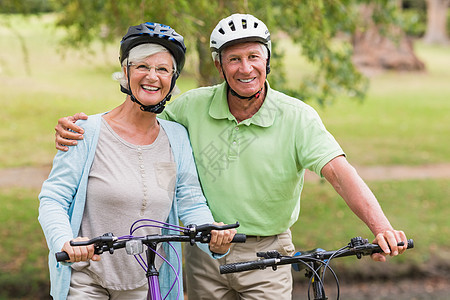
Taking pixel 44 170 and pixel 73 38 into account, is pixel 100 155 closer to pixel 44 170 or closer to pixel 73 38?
pixel 73 38

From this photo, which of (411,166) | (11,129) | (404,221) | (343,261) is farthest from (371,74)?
(343,261)

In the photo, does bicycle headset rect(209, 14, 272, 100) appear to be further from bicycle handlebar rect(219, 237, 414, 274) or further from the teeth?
bicycle handlebar rect(219, 237, 414, 274)

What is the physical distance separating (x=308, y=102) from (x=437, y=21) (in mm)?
29679

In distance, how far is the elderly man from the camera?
3525 millimetres

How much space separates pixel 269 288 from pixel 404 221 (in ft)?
22.4

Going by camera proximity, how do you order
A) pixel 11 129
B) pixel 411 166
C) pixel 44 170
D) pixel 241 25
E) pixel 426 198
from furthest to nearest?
1. pixel 11 129
2. pixel 411 166
3. pixel 44 170
4. pixel 426 198
5. pixel 241 25

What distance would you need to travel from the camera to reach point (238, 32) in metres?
3.53

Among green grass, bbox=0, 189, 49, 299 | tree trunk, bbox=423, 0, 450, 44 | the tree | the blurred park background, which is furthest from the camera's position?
tree trunk, bbox=423, 0, 450, 44

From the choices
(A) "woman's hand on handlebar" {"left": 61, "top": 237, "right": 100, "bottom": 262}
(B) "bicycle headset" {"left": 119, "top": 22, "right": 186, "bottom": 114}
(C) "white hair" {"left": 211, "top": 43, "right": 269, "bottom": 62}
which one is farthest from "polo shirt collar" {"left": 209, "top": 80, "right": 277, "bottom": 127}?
(A) "woman's hand on handlebar" {"left": 61, "top": 237, "right": 100, "bottom": 262}

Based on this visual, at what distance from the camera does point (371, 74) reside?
25.8 meters

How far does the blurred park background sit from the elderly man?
1959 millimetres

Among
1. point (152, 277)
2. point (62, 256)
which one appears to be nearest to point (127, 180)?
point (152, 277)

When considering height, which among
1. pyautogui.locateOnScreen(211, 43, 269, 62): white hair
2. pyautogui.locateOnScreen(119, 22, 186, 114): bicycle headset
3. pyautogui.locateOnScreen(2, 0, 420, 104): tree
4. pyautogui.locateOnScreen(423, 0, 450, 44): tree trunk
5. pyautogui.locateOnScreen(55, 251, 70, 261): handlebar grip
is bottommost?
pyautogui.locateOnScreen(55, 251, 70, 261): handlebar grip

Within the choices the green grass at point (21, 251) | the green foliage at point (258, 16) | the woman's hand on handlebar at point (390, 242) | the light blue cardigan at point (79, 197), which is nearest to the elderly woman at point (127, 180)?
the light blue cardigan at point (79, 197)
